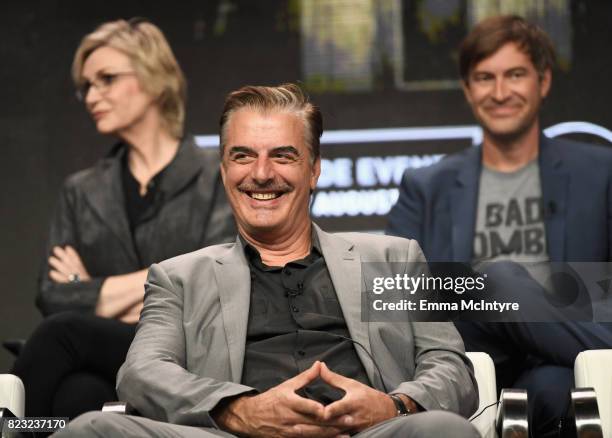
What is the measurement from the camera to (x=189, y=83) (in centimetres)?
517

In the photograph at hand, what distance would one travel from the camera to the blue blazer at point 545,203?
4.65 metres

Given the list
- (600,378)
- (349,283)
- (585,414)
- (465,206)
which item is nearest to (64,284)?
(465,206)

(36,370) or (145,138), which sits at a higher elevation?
(145,138)

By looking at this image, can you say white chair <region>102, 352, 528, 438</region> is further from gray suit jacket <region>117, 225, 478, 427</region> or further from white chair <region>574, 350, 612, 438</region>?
white chair <region>574, 350, 612, 438</region>

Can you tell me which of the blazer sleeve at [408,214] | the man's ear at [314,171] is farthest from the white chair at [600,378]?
the blazer sleeve at [408,214]

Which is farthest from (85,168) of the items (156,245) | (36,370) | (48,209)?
(36,370)

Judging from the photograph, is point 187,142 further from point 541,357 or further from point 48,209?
point 541,357

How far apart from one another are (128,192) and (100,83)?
0.56 metres

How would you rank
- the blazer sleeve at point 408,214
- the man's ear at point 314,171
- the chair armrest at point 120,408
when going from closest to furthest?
the chair armrest at point 120,408 < the man's ear at point 314,171 < the blazer sleeve at point 408,214

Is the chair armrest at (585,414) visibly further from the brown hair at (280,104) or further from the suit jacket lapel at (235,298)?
the brown hair at (280,104)

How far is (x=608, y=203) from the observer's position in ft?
15.4

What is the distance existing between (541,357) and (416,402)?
101 centimetres

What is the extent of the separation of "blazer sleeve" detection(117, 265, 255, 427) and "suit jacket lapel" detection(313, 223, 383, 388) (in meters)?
0.38

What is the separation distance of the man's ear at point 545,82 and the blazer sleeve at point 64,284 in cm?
212
